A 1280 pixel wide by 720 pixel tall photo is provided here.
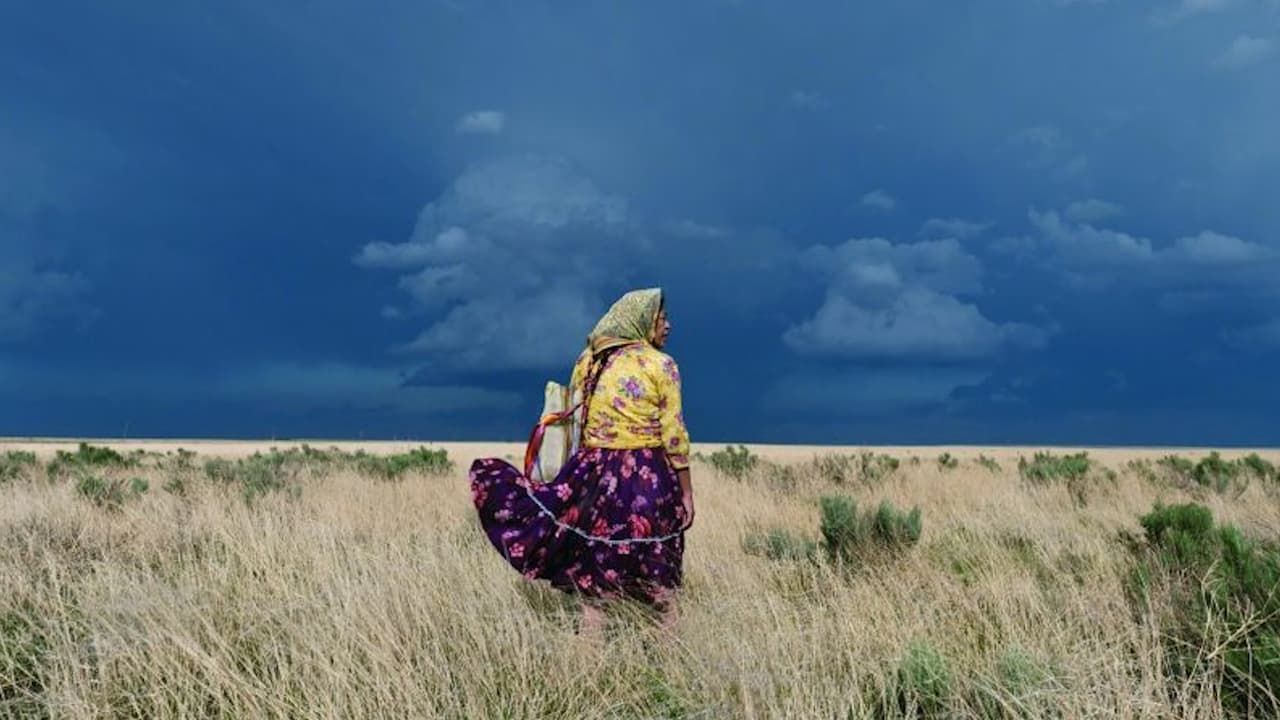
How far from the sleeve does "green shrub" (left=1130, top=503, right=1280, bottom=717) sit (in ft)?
7.71

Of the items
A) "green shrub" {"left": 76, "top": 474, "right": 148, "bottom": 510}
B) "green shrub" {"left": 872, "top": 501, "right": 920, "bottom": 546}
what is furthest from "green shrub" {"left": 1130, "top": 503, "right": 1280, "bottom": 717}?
"green shrub" {"left": 76, "top": 474, "right": 148, "bottom": 510}

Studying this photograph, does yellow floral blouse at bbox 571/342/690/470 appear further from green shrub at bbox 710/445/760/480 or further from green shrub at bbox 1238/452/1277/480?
green shrub at bbox 1238/452/1277/480

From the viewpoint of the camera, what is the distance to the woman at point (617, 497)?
4793 millimetres

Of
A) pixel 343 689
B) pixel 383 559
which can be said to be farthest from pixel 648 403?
pixel 383 559

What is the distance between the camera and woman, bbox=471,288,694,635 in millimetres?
4793

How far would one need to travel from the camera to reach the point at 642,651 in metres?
4.32

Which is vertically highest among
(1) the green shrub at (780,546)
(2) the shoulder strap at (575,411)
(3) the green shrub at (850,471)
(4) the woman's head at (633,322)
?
(4) the woman's head at (633,322)

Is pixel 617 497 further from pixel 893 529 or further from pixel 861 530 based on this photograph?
pixel 893 529

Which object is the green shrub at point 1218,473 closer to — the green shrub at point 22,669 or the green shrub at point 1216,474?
the green shrub at point 1216,474

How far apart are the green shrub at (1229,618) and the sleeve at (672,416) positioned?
2.35m

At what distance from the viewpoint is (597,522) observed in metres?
4.80

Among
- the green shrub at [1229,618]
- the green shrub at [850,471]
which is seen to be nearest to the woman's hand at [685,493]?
the green shrub at [1229,618]

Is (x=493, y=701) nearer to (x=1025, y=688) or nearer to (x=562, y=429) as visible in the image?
(x=562, y=429)

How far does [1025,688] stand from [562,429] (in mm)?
2652
